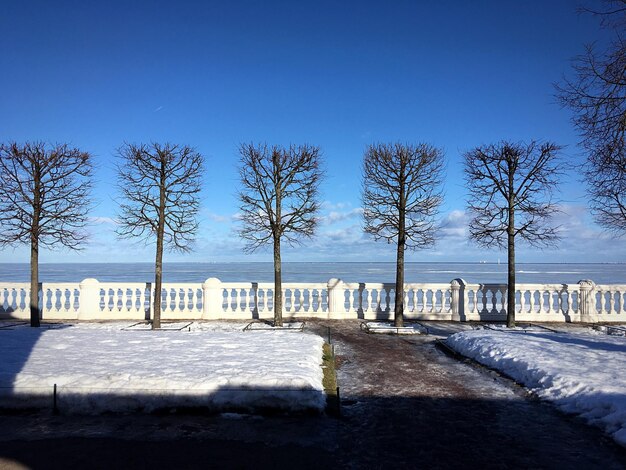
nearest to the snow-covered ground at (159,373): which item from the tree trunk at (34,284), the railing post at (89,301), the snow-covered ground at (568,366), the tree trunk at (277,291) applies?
the tree trunk at (34,284)

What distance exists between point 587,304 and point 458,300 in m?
4.48

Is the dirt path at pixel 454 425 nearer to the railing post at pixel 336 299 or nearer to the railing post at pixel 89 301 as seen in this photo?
the railing post at pixel 336 299

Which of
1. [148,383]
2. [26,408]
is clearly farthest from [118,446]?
[26,408]

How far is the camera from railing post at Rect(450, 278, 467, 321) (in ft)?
49.1

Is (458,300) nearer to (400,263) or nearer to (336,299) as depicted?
(400,263)

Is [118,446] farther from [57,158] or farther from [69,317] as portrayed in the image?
[69,317]

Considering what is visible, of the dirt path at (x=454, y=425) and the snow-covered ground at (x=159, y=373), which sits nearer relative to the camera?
the dirt path at (x=454, y=425)

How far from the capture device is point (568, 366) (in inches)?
284

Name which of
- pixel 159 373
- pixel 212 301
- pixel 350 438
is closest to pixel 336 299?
pixel 212 301

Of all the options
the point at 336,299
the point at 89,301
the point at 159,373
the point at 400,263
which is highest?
the point at 400,263

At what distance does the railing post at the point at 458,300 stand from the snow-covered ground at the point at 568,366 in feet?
14.1

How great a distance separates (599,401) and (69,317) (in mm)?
16021

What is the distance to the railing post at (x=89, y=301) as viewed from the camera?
14.9 meters

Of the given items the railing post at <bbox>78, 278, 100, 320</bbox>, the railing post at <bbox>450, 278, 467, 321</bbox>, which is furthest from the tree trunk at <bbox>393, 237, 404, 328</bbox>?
the railing post at <bbox>78, 278, 100, 320</bbox>
